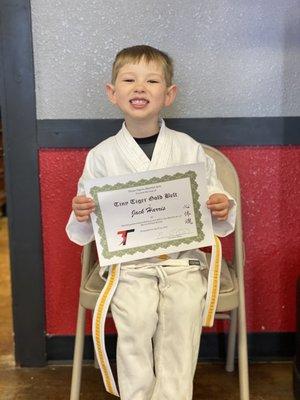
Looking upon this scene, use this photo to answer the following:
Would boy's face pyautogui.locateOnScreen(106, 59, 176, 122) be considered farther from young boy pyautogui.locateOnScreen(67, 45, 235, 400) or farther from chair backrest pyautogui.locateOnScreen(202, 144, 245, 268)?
chair backrest pyautogui.locateOnScreen(202, 144, 245, 268)

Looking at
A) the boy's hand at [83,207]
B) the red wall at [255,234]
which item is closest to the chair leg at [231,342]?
the red wall at [255,234]

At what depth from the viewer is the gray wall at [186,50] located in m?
1.65

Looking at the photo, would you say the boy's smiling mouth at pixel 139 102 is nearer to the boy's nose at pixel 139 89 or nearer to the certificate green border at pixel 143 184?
the boy's nose at pixel 139 89

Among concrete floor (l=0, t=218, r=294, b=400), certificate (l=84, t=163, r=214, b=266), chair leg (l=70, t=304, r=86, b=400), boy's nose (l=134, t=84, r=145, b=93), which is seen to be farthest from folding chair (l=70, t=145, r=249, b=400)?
boy's nose (l=134, t=84, r=145, b=93)

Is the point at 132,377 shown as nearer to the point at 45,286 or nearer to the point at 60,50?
the point at 45,286

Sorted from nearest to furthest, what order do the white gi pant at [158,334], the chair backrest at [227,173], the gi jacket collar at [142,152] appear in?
the white gi pant at [158,334] < the gi jacket collar at [142,152] < the chair backrest at [227,173]

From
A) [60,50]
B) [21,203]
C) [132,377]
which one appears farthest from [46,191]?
[132,377]

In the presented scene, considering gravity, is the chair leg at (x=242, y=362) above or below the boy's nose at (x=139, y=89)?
below

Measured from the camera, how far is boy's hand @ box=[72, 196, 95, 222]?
1.35 m

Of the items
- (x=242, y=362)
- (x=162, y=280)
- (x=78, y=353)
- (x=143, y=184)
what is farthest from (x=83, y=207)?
(x=242, y=362)

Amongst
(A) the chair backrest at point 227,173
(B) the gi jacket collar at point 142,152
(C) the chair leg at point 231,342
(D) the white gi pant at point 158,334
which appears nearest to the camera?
(D) the white gi pant at point 158,334

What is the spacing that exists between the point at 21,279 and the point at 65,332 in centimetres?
23

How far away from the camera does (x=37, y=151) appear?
172 centimetres

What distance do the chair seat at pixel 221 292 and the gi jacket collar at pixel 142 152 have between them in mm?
314
